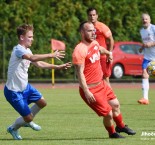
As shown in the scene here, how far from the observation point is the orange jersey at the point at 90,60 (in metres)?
11.6

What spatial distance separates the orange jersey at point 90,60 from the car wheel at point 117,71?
22930 millimetres

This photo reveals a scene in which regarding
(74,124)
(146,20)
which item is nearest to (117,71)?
(146,20)

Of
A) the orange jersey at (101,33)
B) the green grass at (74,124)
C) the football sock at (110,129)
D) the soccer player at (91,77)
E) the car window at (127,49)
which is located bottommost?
the green grass at (74,124)

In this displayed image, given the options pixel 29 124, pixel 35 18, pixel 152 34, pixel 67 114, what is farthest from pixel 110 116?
pixel 35 18

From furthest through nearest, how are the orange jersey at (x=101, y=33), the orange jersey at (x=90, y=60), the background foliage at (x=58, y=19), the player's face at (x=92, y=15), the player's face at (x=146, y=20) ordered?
the background foliage at (x=58, y=19), the player's face at (x=146, y=20), the orange jersey at (x=101, y=33), the player's face at (x=92, y=15), the orange jersey at (x=90, y=60)

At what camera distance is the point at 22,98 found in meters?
11.9

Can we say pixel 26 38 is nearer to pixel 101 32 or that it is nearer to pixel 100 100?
pixel 100 100

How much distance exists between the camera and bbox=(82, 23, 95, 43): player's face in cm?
1163

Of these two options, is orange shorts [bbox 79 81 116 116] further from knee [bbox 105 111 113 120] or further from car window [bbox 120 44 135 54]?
car window [bbox 120 44 135 54]

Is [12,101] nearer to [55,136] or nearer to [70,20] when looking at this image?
[55,136]

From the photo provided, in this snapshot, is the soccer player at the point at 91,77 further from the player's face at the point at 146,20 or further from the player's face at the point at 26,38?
the player's face at the point at 146,20

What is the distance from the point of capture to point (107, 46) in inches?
652

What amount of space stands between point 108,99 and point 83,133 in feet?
2.76

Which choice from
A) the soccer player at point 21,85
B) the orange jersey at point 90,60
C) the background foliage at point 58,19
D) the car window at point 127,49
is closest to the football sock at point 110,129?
the orange jersey at point 90,60
